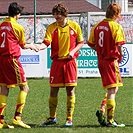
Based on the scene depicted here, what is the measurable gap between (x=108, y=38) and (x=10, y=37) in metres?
1.45

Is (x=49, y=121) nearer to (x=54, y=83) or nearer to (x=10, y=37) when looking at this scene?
(x=54, y=83)

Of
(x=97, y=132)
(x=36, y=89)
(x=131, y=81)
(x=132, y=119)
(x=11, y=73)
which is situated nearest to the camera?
(x=97, y=132)

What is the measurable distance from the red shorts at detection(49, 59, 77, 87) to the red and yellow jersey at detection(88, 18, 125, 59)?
1.61ft

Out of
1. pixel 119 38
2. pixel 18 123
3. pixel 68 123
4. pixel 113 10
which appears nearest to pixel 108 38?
pixel 119 38

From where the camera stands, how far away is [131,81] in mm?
19469

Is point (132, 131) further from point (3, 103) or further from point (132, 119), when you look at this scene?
point (3, 103)

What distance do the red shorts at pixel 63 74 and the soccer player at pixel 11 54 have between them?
447mm

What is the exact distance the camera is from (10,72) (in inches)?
383

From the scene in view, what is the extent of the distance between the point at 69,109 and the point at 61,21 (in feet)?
4.37

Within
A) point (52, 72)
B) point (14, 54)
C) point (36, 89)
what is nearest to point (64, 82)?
point (52, 72)

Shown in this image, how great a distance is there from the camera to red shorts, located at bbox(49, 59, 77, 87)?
9.84 metres

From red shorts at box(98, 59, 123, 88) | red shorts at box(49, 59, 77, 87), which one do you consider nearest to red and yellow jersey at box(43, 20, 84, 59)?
red shorts at box(49, 59, 77, 87)

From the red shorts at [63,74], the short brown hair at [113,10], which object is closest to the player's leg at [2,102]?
the red shorts at [63,74]

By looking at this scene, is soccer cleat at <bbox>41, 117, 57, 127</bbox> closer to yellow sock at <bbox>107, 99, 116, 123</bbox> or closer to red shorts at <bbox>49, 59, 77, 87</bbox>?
red shorts at <bbox>49, 59, 77, 87</bbox>
